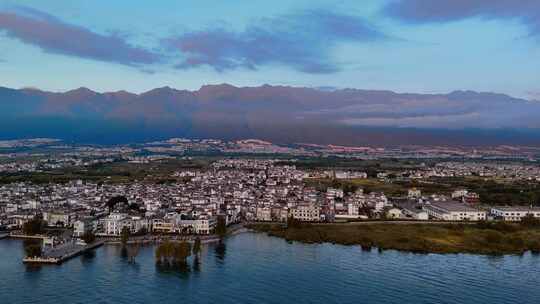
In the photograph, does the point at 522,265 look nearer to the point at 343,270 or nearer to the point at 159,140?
the point at 343,270

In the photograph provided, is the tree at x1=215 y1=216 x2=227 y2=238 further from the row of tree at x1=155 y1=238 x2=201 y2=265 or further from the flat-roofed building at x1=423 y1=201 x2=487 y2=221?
the flat-roofed building at x1=423 y1=201 x2=487 y2=221

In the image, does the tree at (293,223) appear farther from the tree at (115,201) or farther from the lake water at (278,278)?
the tree at (115,201)

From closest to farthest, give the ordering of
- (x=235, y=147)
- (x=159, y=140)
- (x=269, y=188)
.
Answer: (x=269, y=188) → (x=235, y=147) → (x=159, y=140)

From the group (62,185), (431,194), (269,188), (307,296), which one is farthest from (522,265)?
(62,185)

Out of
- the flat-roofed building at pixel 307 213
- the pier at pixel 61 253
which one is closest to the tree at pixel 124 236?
the pier at pixel 61 253

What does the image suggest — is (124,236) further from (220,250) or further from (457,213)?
(457,213)
